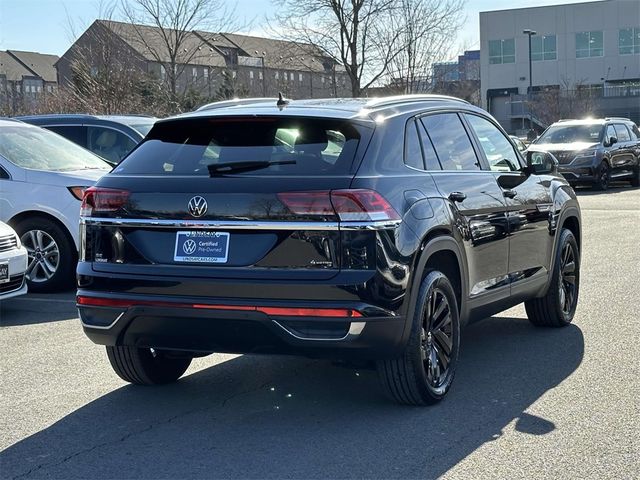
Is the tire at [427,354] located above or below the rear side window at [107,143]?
below

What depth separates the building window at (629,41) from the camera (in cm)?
7769

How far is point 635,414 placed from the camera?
16.7ft

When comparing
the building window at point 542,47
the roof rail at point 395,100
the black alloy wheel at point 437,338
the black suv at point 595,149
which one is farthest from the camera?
the building window at point 542,47

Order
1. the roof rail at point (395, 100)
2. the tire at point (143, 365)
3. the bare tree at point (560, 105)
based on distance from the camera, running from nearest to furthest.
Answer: the roof rail at point (395, 100) → the tire at point (143, 365) → the bare tree at point (560, 105)

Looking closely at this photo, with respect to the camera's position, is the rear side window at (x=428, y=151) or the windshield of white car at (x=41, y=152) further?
the windshield of white car at (x=41, y=152)

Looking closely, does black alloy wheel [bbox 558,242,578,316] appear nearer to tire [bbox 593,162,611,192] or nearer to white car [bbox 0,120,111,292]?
white car [bbox 0,120,111,292]

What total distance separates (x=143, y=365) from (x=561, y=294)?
11.4ft

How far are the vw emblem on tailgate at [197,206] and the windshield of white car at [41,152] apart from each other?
18.5 feet

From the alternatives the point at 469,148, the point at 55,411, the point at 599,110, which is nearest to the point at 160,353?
the point at 55,411

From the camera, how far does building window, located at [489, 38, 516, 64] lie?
267ft

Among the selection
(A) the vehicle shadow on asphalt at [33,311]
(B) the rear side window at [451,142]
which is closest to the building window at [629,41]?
(A) the vehicle shadow on asphalt at [33,311]

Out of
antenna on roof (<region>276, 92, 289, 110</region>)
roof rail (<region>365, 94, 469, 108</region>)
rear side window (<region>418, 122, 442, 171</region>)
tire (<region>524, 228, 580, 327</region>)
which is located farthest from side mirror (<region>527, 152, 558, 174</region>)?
antenna on roof (<region>276, 92, 289, 110</region>)

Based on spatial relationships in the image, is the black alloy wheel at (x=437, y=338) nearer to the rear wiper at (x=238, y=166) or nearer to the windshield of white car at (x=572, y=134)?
the rear wiper at (x=238, y=166)

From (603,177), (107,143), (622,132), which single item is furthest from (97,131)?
(622,132)
